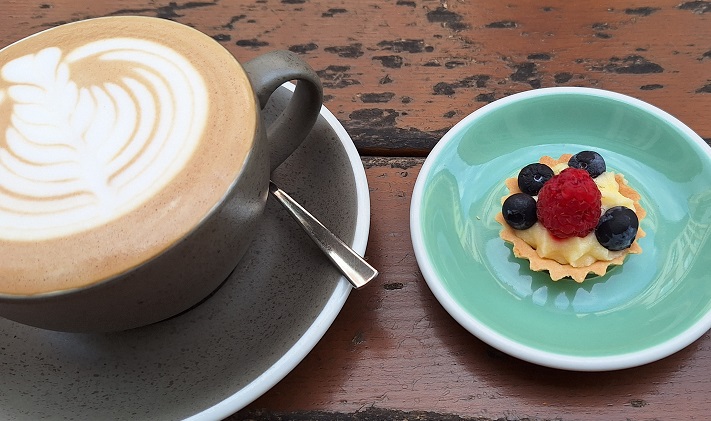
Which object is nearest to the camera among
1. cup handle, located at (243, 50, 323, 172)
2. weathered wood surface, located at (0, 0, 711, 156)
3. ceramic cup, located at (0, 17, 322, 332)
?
ceramic cup, located at (0, 17, 322, 332)

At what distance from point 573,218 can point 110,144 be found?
516 millimetres

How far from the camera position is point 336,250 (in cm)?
66

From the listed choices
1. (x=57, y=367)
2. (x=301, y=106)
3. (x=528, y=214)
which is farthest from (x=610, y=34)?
(x=57, y=367)

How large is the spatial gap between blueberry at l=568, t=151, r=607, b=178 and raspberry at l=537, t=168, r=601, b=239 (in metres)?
0.03

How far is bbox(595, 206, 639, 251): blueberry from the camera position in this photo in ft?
2.33

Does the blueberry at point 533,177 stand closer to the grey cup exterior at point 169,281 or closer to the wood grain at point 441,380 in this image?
the wood grain at point 441,380

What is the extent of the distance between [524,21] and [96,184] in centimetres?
75

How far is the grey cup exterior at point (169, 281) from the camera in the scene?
50 cm

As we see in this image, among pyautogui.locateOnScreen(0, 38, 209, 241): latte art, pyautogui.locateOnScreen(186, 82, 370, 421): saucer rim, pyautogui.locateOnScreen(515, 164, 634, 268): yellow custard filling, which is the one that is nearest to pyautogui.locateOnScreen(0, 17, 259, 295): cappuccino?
pyautogui.locateOnScreen(0, 38, 209, 241): latte art

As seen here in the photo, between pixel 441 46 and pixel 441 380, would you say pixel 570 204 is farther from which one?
pixel 441 46

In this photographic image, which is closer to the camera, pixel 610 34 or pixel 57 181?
pixel 57 181

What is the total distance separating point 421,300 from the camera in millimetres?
719

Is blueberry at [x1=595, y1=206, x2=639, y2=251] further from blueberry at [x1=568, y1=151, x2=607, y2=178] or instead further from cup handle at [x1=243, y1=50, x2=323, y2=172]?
cup handle at [x1=243, y1=50, x2=323, y2=172]

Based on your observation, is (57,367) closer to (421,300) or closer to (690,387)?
(421,300)
